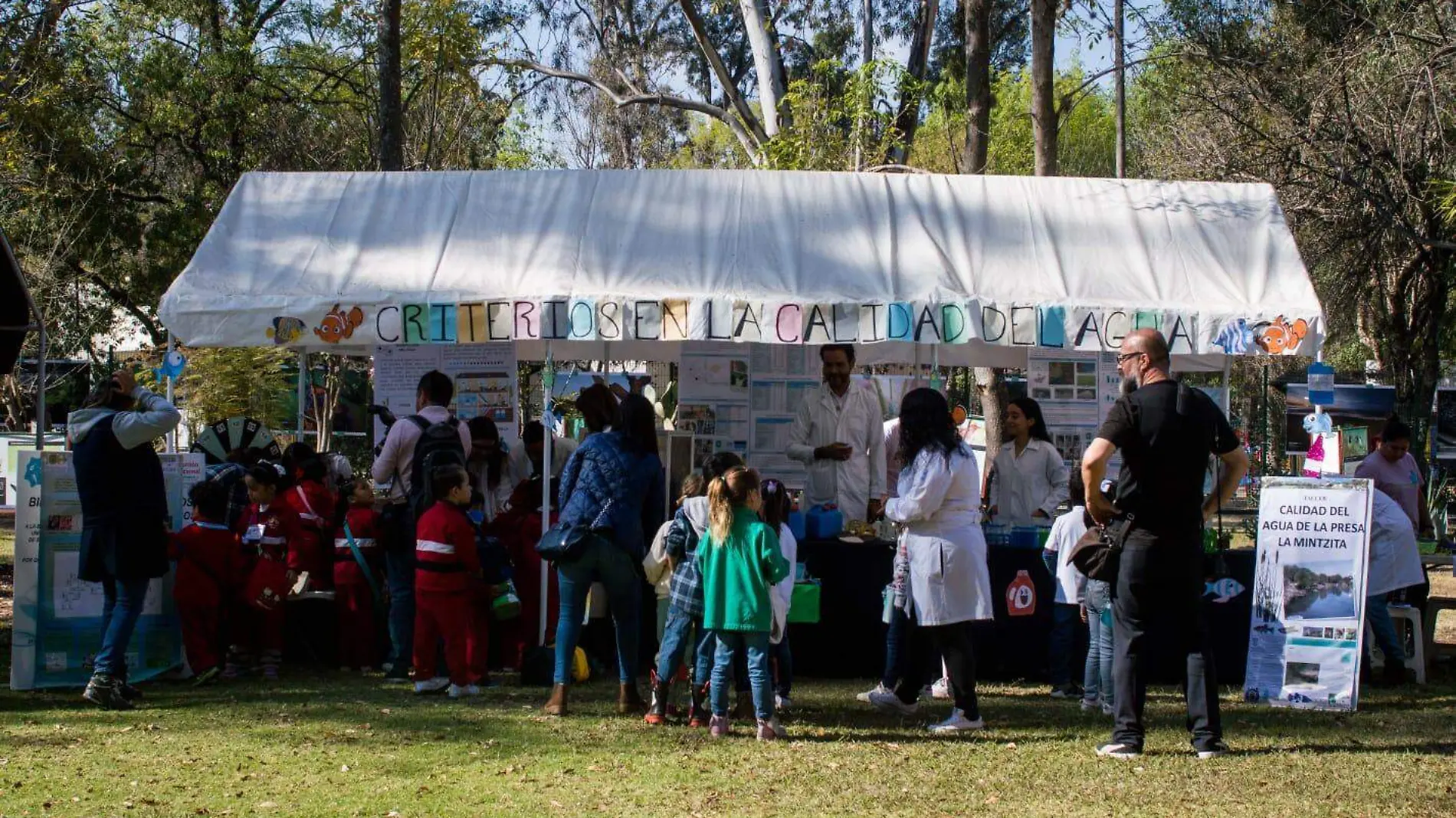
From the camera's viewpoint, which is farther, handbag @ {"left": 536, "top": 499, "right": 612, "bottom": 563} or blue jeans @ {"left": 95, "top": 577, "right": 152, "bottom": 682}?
blue jeans @ {"left": 95, "top": 577, "right": 152, "bottom": 682}

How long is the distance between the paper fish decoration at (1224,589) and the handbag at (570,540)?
348cm

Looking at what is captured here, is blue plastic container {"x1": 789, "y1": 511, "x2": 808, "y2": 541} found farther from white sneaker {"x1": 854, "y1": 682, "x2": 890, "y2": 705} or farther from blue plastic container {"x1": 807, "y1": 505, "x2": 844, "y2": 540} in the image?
white sneaker {"x1": 854, "y1": 682, "x2": 890, "y2": 705}

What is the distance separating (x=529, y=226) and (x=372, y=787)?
4.49 m

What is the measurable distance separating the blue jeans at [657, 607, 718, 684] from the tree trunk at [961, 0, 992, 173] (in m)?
10.1

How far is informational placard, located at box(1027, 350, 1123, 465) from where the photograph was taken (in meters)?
9.90

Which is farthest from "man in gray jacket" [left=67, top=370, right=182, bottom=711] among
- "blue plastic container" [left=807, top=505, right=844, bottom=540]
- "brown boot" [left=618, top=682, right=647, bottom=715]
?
"blue plastic container" [left=807, top=505, right=844, bottom=540]

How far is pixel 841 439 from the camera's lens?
9008mm

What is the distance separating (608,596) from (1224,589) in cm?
356

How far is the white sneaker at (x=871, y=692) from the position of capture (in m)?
7.25

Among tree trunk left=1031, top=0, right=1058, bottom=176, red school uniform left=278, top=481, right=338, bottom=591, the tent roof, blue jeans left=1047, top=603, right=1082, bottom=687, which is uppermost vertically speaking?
tree trunk left=1031, top=0, right=1058, bottom=176

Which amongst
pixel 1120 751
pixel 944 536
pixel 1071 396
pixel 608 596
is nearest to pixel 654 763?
pixel 608 596

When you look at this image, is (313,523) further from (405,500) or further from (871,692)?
(871,692)

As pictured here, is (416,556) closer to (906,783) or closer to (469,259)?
(469,259)

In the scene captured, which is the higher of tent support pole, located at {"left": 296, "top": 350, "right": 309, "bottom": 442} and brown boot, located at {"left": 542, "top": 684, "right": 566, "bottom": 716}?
tent support pole, located at {"left": 296, "top": 350, "right": 309, "bottom": 442}
